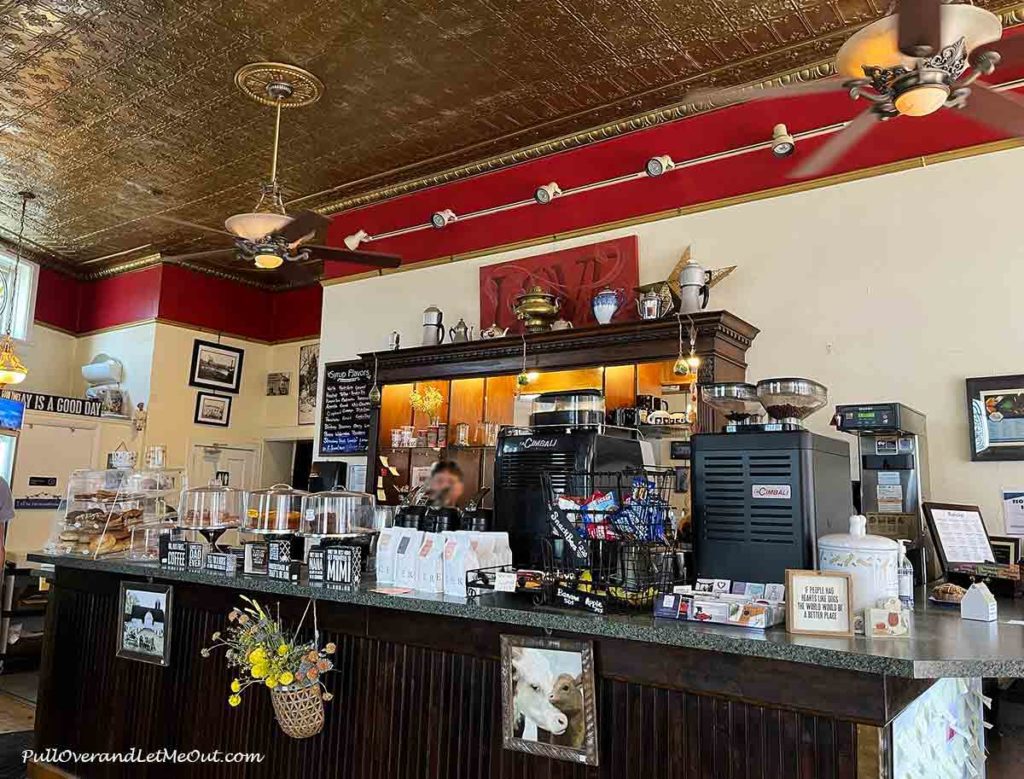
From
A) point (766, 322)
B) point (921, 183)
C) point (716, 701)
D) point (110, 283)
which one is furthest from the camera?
point (110, 283)

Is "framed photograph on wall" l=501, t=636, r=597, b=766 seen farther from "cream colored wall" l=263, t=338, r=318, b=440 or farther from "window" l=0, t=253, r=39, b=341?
"window" l=0, t=253, r=39, b=341

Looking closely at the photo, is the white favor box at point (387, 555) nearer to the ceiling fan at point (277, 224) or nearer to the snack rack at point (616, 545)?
the snack rack at point (616, 545)

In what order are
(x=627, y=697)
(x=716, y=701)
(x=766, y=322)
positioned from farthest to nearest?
(x=766, y=322) < (x=627, y=697) < (x=716, y=701)

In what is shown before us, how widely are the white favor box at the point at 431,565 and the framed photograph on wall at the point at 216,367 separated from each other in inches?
277

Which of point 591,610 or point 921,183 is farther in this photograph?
→ point 921,183

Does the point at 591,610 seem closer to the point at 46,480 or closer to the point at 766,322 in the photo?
the point at 766,322

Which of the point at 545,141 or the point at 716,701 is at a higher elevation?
the point at 545,141

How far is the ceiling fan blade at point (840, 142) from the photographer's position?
10.8 ft

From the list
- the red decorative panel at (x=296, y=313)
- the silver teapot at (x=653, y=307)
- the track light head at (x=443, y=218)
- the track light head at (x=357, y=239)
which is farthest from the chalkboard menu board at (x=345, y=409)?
the silver teapot at (x=653, y=307)

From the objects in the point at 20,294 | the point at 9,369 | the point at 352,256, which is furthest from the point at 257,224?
the point at 20,294

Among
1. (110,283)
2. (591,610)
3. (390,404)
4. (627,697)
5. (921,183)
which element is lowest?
(627,697)

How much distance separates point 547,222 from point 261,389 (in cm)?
514

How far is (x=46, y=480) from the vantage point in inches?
313

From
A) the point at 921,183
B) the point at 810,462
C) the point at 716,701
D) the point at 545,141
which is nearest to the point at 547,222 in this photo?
the point at 545,141
